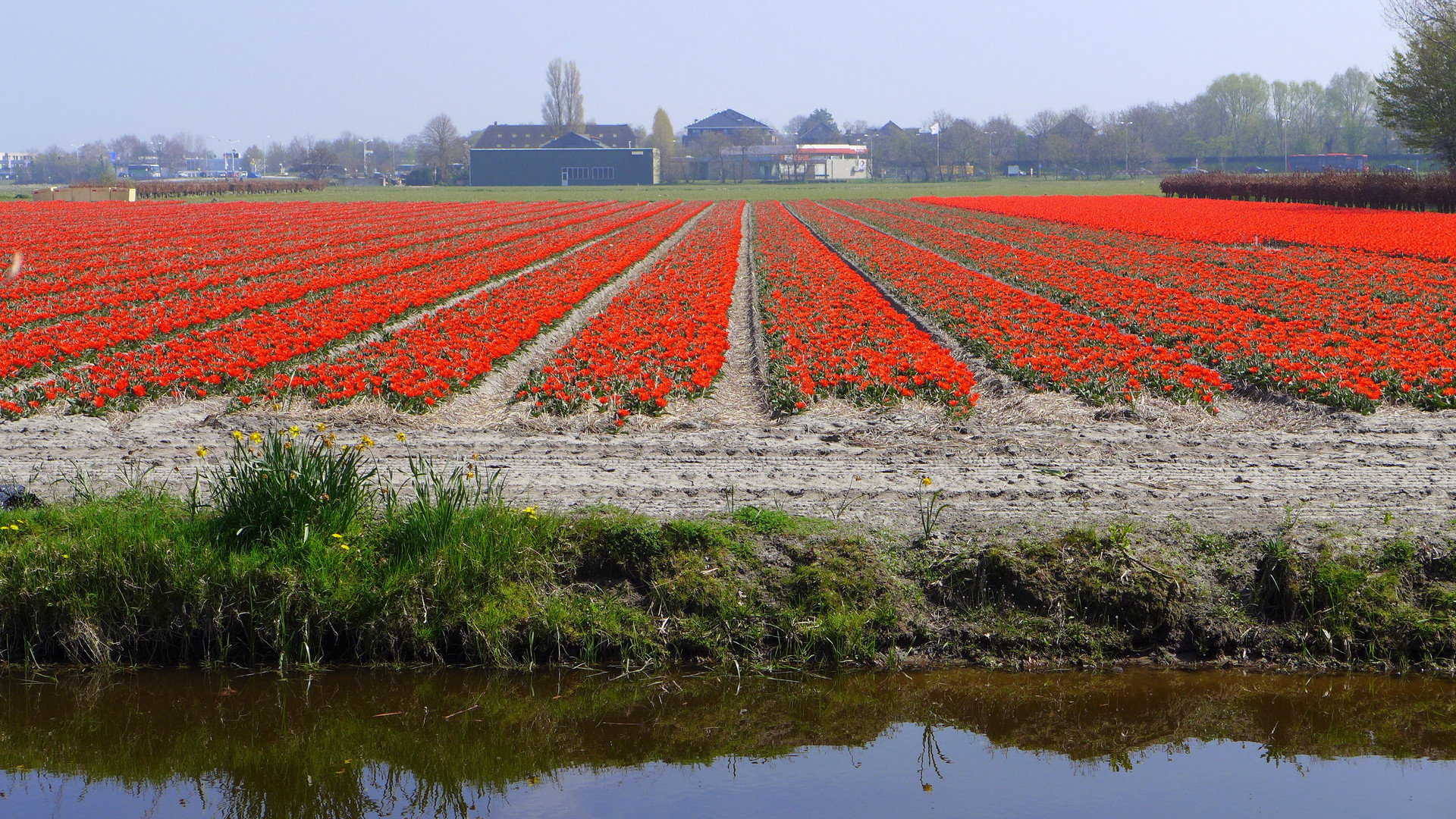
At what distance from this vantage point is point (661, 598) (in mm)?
6641

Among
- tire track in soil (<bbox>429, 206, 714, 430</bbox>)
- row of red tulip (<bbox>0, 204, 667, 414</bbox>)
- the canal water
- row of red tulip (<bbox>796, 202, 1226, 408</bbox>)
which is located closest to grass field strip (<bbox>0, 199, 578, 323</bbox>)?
row of red tulip (<bbox>0, 204, 667, 414</bbox>)

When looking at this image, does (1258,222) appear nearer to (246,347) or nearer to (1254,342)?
(1254,342)

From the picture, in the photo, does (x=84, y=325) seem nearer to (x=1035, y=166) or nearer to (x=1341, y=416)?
(x=1341, y=416)

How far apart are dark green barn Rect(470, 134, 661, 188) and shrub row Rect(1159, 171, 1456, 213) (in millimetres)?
66638

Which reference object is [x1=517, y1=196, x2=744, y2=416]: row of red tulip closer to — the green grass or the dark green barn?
the green grass

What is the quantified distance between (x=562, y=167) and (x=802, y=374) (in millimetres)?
120889

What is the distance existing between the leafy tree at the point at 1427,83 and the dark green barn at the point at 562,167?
80153mm

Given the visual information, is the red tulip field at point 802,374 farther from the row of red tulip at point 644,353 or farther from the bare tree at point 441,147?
the bare tree at point 441,147

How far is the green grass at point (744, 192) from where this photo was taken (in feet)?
287

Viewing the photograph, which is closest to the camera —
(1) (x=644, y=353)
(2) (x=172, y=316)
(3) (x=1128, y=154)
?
(1) (x=644, y=353)

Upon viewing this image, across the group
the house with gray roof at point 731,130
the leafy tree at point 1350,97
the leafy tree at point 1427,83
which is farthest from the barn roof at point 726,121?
the leafy tree at point 1427,83

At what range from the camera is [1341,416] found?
10.5 metres

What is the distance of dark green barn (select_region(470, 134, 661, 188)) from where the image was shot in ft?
419

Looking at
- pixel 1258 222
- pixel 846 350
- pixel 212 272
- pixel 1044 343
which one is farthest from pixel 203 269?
pixel 1258 222
